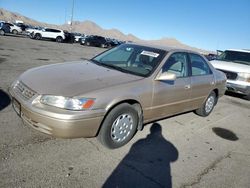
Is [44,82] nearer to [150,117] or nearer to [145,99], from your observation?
[145,99]

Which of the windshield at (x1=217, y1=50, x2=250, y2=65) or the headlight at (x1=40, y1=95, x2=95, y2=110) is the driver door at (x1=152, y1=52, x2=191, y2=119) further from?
the windshield at (x1=217, y1=50, x2=250, y2=65)

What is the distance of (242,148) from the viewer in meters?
4.37

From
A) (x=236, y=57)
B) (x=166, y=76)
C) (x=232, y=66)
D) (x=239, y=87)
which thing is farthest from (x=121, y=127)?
(x=236, y=57)

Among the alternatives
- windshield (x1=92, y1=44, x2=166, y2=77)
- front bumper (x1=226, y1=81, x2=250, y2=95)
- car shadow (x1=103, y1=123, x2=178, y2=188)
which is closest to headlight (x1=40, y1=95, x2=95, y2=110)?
car shadow (x1=103, y1=123, x2=178, y2=188)

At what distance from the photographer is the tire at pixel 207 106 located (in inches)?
220

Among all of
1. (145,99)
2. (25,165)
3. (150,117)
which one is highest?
(145,99)

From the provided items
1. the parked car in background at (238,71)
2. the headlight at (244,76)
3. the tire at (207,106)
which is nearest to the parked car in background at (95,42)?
the parked car in background at (238,71)

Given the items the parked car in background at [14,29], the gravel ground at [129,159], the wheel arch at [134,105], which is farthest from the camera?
the parked car in background at [14,29]

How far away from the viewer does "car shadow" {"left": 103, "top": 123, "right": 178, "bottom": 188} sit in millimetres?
2916

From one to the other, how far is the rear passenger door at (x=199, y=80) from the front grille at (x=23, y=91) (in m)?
3.11

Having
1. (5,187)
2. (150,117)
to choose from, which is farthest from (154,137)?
(5,187)

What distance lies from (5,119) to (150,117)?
8.29 ft

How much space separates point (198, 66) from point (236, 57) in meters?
5.12

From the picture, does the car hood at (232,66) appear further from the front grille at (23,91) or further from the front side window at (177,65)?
the front grille at (23,91)
